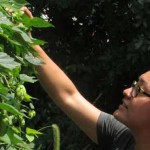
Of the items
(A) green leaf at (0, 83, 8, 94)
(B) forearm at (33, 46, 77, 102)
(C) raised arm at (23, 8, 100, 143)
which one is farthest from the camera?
(C) raised arm at (23, 8, 100, 143)

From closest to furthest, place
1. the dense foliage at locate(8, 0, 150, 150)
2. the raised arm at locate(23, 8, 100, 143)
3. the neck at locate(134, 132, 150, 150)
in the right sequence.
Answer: the neck at locate(134, 132, 150, 150)
the raised arm at locate(23, 8, 100, 143)
the dense foliage at locate(8, 0, 150, 150)

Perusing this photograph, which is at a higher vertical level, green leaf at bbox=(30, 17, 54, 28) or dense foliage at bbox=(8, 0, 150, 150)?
green leaf at bbox=(30, 17, 54, 28)

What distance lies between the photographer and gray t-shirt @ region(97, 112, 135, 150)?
2.79 metres

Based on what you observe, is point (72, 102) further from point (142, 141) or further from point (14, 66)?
point (14, 66)

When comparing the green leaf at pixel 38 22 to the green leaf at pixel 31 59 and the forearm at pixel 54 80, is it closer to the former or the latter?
the green leaf at pixel 31 59

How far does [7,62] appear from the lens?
5.82 ft

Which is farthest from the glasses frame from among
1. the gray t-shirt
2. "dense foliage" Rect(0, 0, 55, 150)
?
"dense foliage" Rect(0, 0, 55, 150)

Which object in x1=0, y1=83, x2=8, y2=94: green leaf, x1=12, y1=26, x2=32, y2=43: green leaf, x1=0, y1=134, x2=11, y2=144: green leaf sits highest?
x1=12, y1=26, x2=32, y2=43: green leaf

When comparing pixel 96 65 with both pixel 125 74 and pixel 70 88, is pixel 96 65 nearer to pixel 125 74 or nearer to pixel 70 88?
pixel 125 74

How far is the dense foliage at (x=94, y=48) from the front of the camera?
15.8 feet

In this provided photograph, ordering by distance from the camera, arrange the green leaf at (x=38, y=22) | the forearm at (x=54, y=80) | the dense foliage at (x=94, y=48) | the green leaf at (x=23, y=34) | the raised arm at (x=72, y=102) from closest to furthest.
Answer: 1. the green leaf at (x=23, y=34)
2. the green leaf at (x=38, y=22)
3. the forearm at (x=54, y=80)
4. the raised arm at (x=72, y=102)
5. the dense foliage at (x=94, y=48)

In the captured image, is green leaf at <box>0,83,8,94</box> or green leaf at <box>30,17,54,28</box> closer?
green leaf at <box>0,83,8,94</box>

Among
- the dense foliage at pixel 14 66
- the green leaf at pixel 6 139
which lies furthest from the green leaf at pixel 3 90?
the green leaf at pixel 6 139

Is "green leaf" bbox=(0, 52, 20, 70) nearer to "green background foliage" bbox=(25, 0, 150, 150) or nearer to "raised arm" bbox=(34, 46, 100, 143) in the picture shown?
"raised arm" bbox=(34, 46, 100, 143)
